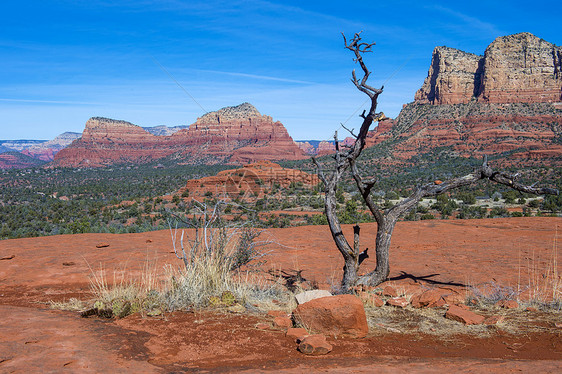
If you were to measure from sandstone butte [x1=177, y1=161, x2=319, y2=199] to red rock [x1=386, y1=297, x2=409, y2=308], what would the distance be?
99.6ft

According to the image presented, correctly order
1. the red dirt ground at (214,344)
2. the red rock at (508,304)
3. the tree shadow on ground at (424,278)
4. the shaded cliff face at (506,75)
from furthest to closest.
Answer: the shaded cliff face at (506,75) < the tree shadow on ground at (424,278) < the red rock at (508,304) < the red dirt ground at (214,344)

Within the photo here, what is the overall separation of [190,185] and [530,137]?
189ft

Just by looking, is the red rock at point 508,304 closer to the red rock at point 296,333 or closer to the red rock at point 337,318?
the red rock at point 337,318

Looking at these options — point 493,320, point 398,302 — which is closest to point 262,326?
point 398,302

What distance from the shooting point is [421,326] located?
4.57 meters

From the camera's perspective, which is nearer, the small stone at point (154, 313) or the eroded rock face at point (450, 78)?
the small stone at point (154, 313)

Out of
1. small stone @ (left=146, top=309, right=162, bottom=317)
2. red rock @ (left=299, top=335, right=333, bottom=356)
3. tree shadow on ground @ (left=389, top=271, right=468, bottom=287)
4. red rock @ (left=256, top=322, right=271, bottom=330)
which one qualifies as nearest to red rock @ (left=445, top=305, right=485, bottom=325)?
red rock @ (left=299, top=335, right=333, bottom=356)

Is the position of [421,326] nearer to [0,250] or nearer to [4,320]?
[4,320]

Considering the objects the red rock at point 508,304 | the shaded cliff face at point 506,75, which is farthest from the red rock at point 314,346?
the shaded cliff face at point 506,75

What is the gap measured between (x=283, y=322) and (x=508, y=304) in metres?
3.26

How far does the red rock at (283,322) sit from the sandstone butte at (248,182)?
3090 centimetres

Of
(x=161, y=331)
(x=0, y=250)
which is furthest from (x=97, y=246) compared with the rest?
(x=161, y=331)

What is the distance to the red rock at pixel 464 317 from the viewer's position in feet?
15.0

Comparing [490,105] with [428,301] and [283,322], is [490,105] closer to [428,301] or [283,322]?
[428,301]
